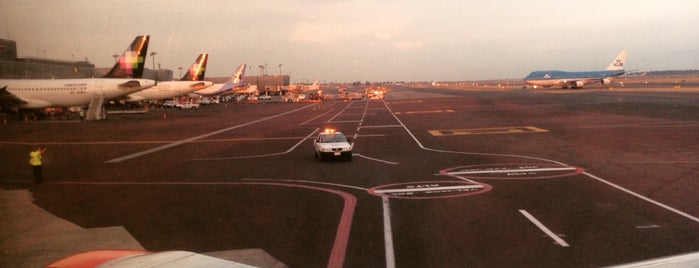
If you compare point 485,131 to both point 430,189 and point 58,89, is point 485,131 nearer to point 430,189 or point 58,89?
point 430,189

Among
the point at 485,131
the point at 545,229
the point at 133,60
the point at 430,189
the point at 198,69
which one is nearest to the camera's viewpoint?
the point at 545,229

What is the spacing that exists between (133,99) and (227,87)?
42.3 m

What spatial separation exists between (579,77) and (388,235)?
398 ft

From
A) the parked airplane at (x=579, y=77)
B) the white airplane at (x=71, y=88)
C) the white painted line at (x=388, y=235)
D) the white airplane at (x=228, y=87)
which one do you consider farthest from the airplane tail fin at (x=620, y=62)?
the white painted line at (x=388, y=235)

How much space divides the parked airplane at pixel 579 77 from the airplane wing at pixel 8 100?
106 meters

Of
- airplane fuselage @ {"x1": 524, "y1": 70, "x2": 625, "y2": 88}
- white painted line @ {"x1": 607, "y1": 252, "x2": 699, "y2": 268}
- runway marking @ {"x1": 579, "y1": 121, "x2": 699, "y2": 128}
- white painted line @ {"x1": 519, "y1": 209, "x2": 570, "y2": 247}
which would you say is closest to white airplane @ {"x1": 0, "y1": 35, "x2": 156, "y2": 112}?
runway marking @ {"x1": 579, "y1": 121, "x2": 699, "y2": 128}

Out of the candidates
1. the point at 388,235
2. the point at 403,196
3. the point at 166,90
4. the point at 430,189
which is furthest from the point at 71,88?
the point at 388,235

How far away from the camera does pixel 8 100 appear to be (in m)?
59.3

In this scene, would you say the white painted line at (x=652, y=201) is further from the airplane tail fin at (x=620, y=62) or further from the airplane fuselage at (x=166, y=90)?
the airplane tail fin at (x=620, y=62)

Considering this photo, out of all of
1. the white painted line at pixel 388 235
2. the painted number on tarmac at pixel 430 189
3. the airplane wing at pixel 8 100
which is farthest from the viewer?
the airplane wing at pixel 8 100

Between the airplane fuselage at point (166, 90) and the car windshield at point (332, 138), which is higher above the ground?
the airplane fuselage at point (166, 90)

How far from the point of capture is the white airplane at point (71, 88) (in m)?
60.3

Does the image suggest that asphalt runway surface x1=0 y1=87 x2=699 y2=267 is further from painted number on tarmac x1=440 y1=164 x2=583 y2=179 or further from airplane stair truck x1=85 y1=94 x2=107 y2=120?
airplane stair truck x1=85 y1=94 x2=107 y2=120

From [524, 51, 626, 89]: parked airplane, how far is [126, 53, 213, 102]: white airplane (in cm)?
7863
